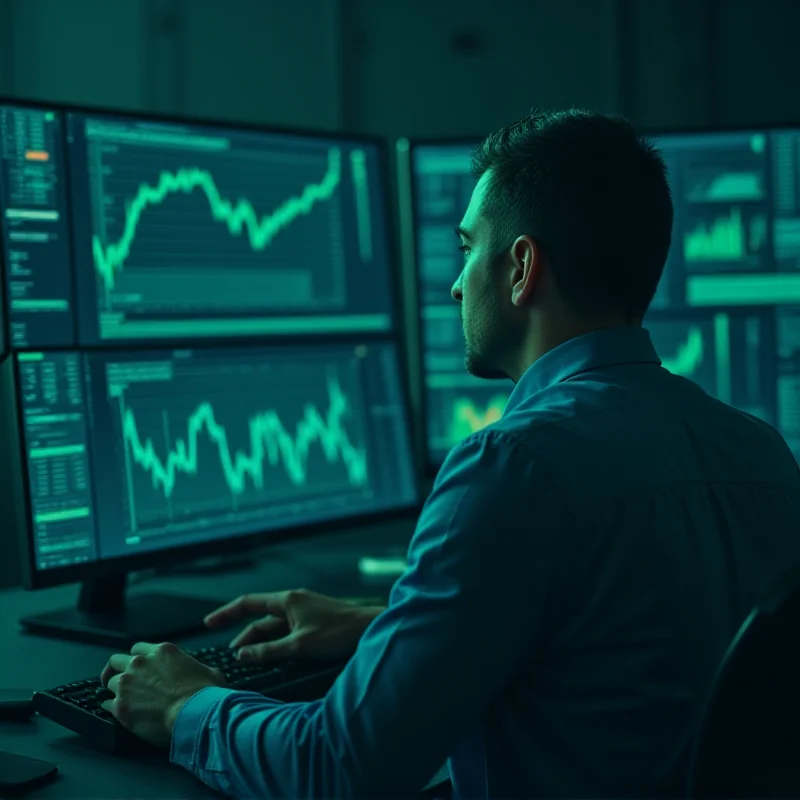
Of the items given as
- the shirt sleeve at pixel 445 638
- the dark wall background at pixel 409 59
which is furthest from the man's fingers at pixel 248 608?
the dark wall background at pixel 409 59

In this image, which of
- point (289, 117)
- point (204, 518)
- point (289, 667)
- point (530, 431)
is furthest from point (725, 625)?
point (289, 117)

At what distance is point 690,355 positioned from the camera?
182 cm

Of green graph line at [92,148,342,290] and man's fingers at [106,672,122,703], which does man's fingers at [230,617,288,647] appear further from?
green graph line at [92,148,342,290]

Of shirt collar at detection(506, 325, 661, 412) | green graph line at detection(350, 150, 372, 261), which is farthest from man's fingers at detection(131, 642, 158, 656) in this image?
green graph line at detection(350, 150, 372, 261)

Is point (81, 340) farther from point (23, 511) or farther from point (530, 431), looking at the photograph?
point (530, 431)

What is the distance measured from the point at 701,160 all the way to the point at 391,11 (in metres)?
0.81

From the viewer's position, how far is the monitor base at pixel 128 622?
1.29 metres

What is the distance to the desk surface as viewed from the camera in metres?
0.91

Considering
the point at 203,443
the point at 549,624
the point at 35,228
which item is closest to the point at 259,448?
the point at 203,443

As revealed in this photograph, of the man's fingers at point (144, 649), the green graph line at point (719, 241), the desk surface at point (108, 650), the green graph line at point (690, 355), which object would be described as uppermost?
the green graph line at point (719, 241)

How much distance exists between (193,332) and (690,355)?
34.0 inches

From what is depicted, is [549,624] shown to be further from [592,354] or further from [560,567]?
[592,354]

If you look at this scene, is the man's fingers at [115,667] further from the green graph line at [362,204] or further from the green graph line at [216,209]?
the green graph line at [362,204]

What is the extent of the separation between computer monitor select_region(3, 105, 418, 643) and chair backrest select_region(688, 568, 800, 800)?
0.75m
